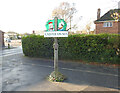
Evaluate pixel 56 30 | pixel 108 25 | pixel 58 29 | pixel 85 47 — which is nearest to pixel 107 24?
pixel 108 25

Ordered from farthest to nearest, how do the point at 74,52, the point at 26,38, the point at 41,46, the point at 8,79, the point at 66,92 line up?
the point at 26,38
the point at 41,46
the point at 74,52
the point at 8,79
the point at 66,92

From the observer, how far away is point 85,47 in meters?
9.10

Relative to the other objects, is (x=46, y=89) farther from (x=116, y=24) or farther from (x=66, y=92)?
(x=116, y=24)

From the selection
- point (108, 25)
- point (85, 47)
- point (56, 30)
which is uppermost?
point (108, 25)

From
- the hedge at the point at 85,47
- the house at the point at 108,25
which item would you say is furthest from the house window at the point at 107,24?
the hedge at the point at 85,47

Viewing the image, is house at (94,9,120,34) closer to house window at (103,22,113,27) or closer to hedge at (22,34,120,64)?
house window at (103,22,113,27)

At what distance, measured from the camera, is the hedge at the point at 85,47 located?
8305 millimetres

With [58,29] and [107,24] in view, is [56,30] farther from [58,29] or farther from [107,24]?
[107,24]

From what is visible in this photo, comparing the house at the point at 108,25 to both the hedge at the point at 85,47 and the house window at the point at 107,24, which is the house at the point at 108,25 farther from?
the hedge at the point at 85,47

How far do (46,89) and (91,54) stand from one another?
18.0 feet

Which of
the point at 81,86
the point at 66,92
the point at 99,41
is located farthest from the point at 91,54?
the point at 66,92

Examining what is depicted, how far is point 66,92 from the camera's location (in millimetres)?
4426

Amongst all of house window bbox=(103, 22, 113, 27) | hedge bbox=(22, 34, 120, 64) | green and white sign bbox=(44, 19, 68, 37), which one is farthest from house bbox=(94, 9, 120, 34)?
green and white sign bbox=(44, 19, 68, 37)

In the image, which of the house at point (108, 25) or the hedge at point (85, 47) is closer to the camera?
the hedge at point (85, 47)
